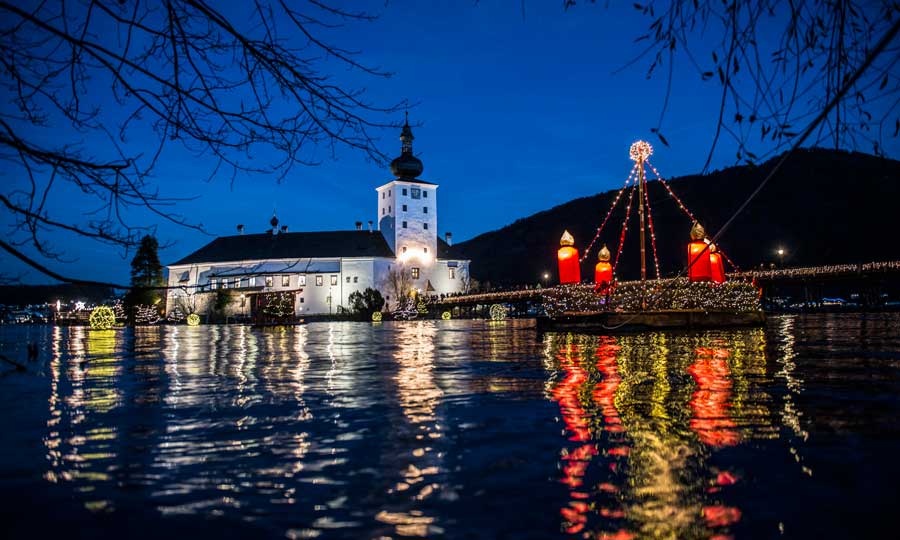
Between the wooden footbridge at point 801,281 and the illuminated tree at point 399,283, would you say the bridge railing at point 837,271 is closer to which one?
the wooden footbridge at point 801,281

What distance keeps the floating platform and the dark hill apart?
53314 mm

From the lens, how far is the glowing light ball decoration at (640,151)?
26.2 meters

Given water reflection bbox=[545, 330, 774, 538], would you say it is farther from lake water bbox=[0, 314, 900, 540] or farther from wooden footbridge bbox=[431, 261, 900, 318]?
wooden footbridge bbox=[431, 261, 900, 318]

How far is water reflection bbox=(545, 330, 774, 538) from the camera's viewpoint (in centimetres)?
243

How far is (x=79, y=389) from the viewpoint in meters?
6.99

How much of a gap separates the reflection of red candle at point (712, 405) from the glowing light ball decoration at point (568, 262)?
17.6 m

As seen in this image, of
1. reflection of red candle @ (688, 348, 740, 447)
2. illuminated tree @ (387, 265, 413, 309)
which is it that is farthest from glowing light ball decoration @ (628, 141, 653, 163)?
illuminated tree @ (387, 265, 413, 309)

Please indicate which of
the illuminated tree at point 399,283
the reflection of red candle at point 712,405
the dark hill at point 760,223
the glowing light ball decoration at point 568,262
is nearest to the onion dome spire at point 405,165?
the illuminated tree at point 399,283

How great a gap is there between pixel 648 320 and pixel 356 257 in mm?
55640

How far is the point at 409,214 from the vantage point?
7794 centimetres

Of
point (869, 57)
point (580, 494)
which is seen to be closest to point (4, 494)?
point (580, 494)

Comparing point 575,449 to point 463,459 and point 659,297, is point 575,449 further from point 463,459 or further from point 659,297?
point 659,297

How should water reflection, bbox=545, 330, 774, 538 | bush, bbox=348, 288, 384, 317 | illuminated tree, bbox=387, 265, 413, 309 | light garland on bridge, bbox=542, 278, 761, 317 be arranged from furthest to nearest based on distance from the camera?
illuminated tree, bbox=387, 265, 413, 309, bush, bbox=348, 288, 384, 317, light garland on bridge, bbox=542, 278, 761, 317, water reflection, bbox=545, 330, 774, 538

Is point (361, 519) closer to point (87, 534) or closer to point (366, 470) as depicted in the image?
point (366, 470)
